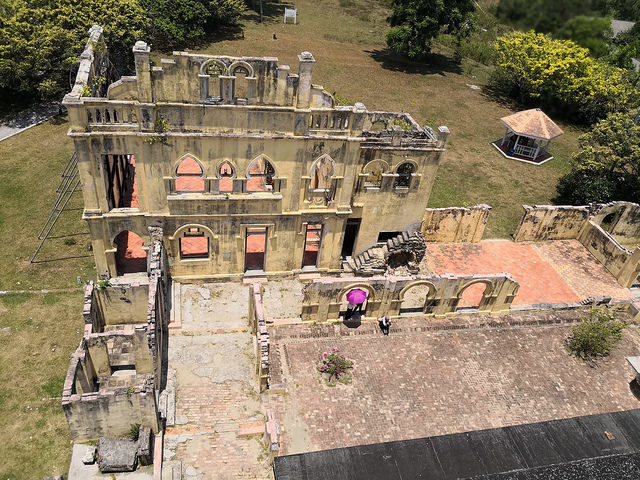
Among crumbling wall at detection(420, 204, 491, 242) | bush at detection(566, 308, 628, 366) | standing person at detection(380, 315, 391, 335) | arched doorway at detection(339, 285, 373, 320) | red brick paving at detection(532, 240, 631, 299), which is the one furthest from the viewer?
crumbling wall at detection(420, 204, 491, 242)

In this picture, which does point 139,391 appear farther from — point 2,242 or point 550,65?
point 550,65

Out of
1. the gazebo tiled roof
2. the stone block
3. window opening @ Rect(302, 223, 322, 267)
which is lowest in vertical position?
the stone block

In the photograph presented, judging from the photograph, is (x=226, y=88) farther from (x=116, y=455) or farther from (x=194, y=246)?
(x=116, y=455)

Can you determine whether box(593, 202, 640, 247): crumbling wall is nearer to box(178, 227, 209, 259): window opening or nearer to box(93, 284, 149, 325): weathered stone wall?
box(178, 227, 209, 259): window opening

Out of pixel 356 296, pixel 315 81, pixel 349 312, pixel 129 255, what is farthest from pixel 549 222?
pixel 315 81

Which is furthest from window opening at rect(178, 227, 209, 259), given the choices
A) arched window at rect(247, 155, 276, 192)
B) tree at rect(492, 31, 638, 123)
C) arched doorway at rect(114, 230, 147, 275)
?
tree at rect(492, 31, 638, 123)

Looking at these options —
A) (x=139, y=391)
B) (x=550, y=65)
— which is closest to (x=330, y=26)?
(x=550, y=65)
